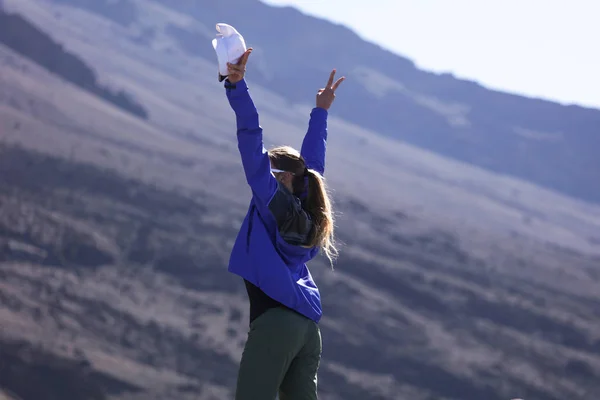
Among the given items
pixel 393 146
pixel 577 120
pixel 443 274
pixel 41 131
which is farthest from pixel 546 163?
pixel 41 131

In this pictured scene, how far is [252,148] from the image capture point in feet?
6.60

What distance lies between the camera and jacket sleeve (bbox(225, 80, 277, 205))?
2.01 metres

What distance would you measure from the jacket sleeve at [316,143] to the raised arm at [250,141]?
1.65ft

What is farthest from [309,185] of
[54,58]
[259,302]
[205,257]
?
[54,58]

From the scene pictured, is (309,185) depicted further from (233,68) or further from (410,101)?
(410,101)

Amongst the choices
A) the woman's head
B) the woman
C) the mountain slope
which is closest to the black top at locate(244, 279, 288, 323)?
the woman

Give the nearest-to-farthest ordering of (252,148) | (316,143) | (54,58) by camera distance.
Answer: (252,148) → (316,143) → (54,58)

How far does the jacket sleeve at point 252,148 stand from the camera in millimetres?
2010

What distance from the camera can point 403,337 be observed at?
1725 cm

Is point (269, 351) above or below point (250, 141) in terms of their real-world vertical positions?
below

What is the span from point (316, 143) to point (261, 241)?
1.96 feet

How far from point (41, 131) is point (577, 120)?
51810 mm

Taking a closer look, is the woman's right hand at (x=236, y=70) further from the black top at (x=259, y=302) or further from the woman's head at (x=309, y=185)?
the black top at (x=259, y=302)

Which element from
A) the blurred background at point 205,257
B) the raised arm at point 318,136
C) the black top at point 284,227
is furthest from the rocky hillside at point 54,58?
the black top at point 284,227
